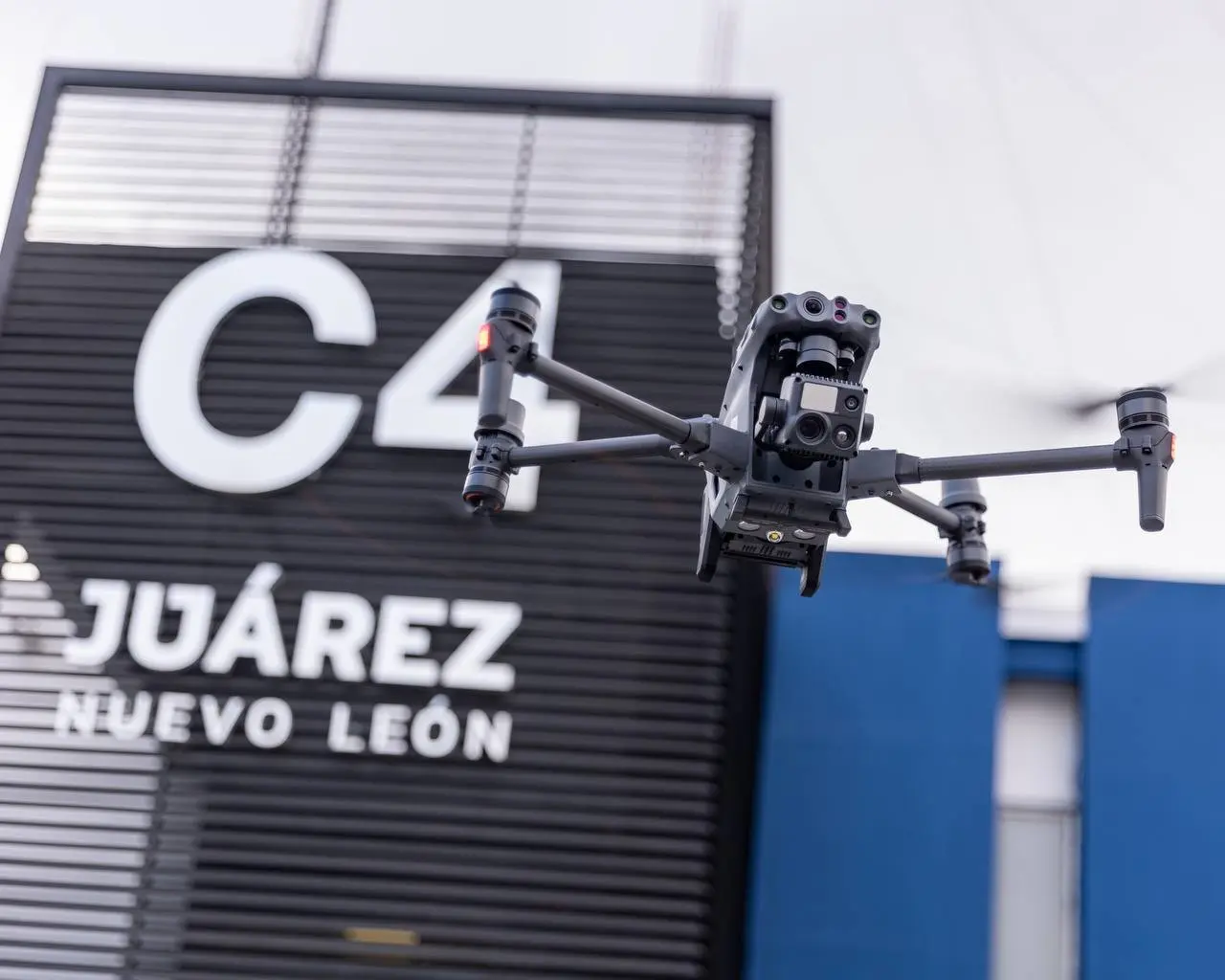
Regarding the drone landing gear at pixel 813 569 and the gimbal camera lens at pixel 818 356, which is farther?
the drone landing gear at pixel 813 569

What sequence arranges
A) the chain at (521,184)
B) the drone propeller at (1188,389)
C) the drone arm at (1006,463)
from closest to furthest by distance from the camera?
1. the drone arm at (1006,463)
2. the drone propeller at (1188,389)
3. the chain at (521,184)

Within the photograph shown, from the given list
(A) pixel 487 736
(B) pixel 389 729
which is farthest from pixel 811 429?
(B) pixel 389 729

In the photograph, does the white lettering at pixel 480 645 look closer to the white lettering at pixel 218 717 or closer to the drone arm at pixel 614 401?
the white lettering at pixel 218 717

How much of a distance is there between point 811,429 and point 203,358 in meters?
3.71

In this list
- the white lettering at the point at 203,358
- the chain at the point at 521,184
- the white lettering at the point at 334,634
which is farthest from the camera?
the chain at the point at 521,184

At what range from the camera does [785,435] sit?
264cm

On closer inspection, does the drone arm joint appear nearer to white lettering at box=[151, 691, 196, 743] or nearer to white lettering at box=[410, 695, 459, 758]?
white lettering at box=[410, 695, 459, 758]

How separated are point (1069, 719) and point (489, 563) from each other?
2.25 meters

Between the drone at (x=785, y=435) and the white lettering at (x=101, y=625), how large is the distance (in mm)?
2926

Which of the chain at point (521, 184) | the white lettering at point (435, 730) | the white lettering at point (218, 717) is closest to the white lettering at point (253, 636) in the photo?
the white lettering at point (218, 717)

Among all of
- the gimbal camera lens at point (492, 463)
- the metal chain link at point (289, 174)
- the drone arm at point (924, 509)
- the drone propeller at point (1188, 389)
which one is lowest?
the gimbal camera lens at point (492, 463)

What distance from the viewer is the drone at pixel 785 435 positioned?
265cm

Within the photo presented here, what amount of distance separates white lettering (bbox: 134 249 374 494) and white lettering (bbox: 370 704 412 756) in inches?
37.9

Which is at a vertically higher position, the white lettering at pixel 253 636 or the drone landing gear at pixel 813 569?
the white lettering at pixel 253 636
